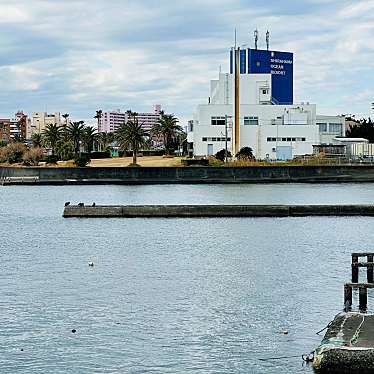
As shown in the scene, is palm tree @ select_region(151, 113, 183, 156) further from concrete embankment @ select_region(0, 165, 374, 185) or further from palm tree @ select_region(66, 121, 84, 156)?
concrete embankment @ select_region(0, 165, 374, 185)

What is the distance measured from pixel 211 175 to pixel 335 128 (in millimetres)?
30945

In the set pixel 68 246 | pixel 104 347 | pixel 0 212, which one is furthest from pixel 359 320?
pixel 0 212

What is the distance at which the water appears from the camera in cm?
1741

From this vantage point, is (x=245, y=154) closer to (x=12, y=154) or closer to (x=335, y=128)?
(x=335, y=128)

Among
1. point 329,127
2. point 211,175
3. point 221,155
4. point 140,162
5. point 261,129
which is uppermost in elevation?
point 329,127

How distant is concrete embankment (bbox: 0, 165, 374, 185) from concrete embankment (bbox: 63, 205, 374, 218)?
38.6m

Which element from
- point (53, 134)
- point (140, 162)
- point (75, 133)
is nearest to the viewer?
point (140, 162)

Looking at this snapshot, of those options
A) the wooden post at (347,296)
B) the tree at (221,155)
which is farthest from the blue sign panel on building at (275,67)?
the wooden post at (347,296)

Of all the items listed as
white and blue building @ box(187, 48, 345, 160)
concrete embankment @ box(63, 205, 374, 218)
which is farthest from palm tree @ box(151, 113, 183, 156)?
concrete embankment @ box(63, 205, 374, 218)

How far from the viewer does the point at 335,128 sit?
116m

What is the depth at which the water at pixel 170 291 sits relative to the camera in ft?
57.1

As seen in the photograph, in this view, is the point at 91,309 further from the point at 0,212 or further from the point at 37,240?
the point at 0,212

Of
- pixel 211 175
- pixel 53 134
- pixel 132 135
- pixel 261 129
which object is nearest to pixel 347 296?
pixel 211 175

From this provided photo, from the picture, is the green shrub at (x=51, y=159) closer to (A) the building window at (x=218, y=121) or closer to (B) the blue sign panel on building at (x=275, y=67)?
(A) the building window at (x=218, y=121)
